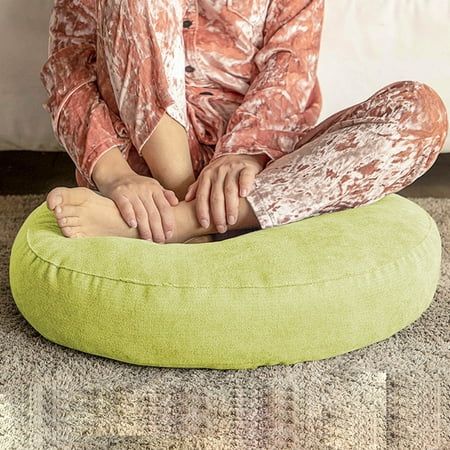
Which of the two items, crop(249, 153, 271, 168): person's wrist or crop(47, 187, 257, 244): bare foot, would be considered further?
crop(249, 153, 271, 168): person's wrist

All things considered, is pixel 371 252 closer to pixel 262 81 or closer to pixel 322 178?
pixel 322 178

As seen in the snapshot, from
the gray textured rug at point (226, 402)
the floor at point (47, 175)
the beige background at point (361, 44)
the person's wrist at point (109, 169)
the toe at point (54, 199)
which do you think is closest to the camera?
the gray textured rug at point (226, 402)

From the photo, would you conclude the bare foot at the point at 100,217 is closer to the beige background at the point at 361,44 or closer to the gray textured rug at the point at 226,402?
the gray textured rug at the point at 226,402

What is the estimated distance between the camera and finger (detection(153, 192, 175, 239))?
4.06 ft

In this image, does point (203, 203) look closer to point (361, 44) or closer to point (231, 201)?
point (231, 201)

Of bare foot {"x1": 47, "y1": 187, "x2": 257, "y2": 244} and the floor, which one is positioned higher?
bare foot {"x1": 47, "y1": 187, "x2": 257, "y2": 244}

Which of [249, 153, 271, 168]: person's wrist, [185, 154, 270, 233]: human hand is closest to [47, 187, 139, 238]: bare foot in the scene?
[185, 154, 270, 233]: human hand

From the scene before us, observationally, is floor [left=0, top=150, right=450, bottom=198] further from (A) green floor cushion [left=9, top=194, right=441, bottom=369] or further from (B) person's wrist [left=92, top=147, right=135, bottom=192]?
(A) green floor cushion [left=9, top=194, right=441, bottom=369]

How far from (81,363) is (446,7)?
3.21 ft

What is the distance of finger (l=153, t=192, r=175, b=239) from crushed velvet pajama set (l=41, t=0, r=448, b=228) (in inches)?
3.9

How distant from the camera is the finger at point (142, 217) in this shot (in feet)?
4.05

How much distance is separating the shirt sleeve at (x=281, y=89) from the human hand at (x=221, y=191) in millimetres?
53

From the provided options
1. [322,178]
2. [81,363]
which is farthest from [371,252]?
[81,363]

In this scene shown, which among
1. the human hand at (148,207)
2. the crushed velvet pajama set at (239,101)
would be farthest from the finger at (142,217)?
the crushed velvet pajama set at (239,101)
